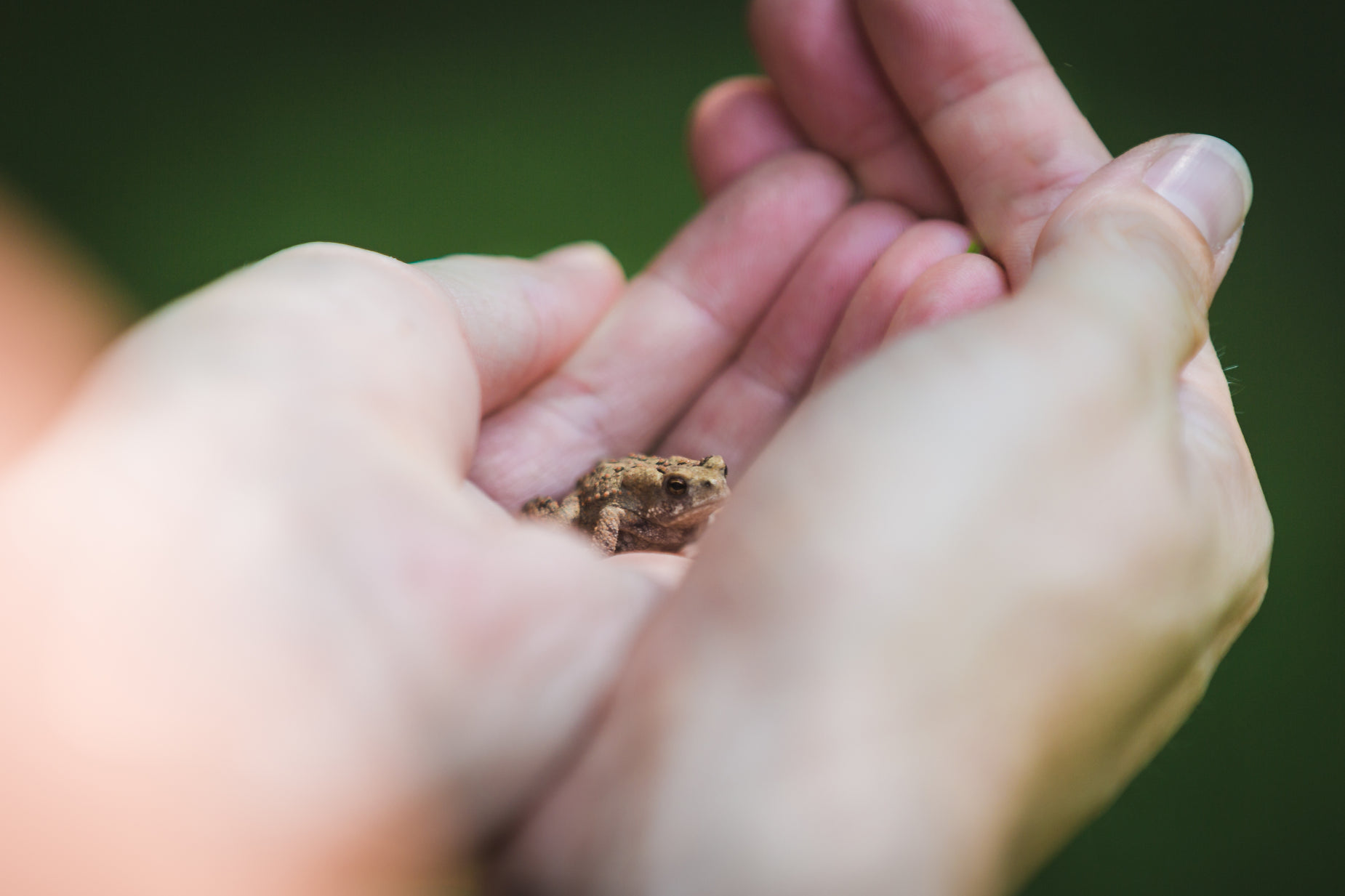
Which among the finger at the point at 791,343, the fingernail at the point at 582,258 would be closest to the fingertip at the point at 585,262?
the fingernail at the point at 582,258

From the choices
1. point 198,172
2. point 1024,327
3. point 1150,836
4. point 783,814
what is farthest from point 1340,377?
point 198,172

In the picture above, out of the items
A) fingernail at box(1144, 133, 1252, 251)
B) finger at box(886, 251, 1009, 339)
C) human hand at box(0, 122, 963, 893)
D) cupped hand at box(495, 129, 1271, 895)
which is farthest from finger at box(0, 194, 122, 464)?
fingernail at box(1144, 133, 1252, 251)

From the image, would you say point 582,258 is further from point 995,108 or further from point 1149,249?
point 1149,249

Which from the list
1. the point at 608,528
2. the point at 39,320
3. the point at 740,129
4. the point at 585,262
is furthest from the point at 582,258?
the point at 39,320

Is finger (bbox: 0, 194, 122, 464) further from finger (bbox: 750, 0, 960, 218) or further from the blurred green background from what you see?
finger (bbox: 750, 0, 960, 218)

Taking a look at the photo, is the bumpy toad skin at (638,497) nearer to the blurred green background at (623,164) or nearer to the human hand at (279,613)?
the human hand at (279,613)

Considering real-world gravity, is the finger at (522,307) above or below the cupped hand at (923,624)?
above
